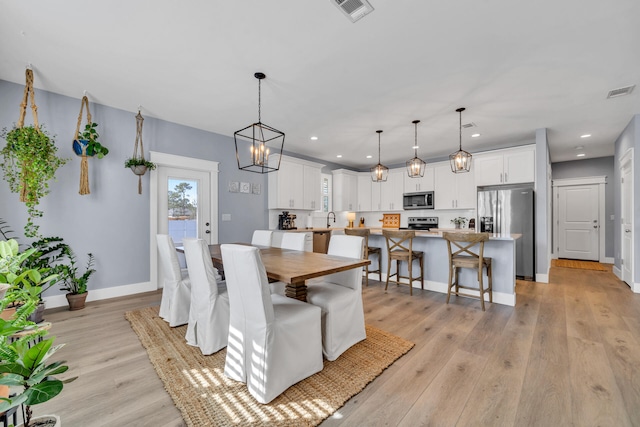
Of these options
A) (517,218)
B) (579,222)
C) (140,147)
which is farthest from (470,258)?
(579,222)

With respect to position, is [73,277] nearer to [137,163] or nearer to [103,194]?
[103,194]

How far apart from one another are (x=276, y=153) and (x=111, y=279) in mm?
3450

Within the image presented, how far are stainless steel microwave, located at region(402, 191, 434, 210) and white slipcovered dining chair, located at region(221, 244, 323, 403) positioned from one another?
5.17 metres

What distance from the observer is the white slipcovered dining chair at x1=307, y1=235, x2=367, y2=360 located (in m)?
2.17

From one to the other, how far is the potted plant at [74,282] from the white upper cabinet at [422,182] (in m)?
6.19

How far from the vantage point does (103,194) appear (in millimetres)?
3650

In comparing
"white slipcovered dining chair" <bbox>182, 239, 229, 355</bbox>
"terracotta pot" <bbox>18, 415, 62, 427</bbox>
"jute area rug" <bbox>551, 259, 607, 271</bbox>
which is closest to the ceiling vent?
"white slipcovered dining chair" <bbox>182, 239, 229, 355</bbox>

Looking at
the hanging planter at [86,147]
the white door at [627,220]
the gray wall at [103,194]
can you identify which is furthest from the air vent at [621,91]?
the hanging planter at [86,147]

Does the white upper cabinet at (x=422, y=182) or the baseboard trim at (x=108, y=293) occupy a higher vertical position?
the white upper cabinet at (x=422, y=182)

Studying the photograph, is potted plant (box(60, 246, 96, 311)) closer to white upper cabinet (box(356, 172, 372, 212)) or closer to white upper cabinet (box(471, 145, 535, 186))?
white upper cabinet (box(356, 172, 372, 212))

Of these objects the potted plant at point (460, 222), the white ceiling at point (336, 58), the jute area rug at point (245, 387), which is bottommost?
the jute area rug at point (245, 387)

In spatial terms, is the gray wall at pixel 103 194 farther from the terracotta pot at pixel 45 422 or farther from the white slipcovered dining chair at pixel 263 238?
the terracotta pot at pixel 45 422

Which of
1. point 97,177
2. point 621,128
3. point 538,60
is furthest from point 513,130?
point 97,177

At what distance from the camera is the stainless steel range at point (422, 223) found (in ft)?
21.7
